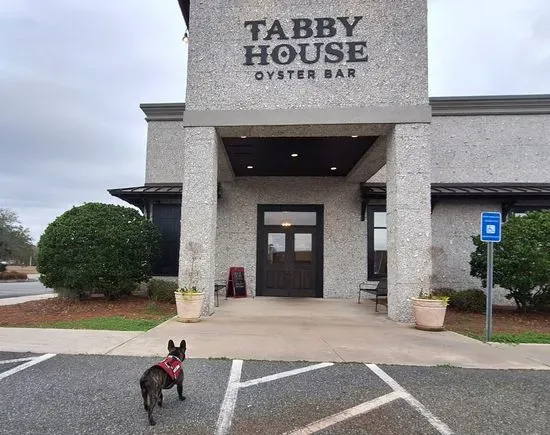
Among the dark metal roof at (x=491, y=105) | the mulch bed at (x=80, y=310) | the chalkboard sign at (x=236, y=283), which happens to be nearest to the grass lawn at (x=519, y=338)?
the mulch bed at (x=80, y=310)

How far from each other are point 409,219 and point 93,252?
8786 millimetres

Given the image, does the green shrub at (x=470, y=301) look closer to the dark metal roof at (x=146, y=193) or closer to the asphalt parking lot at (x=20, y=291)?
the dark metal roof at (x=146, y=193)

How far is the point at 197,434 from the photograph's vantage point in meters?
3.17

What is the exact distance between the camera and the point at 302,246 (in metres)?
14.2

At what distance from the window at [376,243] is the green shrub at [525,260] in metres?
3.41

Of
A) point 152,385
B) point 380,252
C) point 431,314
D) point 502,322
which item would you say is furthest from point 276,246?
point 152,385

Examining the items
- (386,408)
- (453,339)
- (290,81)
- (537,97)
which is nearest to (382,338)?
(453,339)

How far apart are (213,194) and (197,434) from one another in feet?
22.6

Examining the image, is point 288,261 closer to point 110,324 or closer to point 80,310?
point 80,310

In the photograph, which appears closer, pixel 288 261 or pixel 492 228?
pixel 492 228

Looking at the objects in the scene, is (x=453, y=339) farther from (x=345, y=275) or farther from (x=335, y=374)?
(x=345, y=275)

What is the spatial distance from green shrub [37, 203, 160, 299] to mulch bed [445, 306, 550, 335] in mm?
8957

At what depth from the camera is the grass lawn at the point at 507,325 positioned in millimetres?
7391

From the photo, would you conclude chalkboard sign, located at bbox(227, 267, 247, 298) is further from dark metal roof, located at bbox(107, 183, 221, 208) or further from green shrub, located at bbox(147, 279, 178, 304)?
dark metal roof, located at bbox(107, 183, 221, 208)
